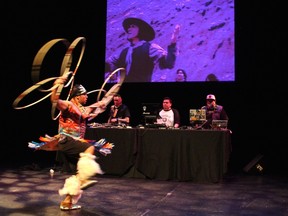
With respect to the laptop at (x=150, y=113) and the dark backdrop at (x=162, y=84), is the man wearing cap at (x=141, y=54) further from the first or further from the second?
the laptop at (x=150, y=113)

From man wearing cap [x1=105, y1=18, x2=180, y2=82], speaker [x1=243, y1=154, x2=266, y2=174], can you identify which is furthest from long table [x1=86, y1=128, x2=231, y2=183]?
man wearing cap [x1=105, y1=18, x2=180, y2=82]

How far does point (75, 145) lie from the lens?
4672 mm

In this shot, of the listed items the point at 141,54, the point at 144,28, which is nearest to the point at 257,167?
the point at 141,54

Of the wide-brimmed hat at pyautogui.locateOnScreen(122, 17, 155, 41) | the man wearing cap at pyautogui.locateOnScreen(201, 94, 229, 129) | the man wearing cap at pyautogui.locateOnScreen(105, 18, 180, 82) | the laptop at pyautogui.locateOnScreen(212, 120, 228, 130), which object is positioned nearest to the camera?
the laptop at pyautogui.locateOnScreen(212, 120, 228, 130)

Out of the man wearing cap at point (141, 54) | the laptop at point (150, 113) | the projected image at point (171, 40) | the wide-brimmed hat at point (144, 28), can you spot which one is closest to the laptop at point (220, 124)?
the laptop at point (150, 113)

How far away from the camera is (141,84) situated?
404 inches

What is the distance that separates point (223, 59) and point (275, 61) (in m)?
1.30

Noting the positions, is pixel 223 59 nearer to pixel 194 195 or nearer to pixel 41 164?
pixel 194 195

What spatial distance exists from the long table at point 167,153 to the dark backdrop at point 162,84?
8.98 feet

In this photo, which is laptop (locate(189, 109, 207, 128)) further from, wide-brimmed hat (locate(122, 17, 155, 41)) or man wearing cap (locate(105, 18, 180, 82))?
wide-brimmed hat (locate(122, 17, 155, 41))

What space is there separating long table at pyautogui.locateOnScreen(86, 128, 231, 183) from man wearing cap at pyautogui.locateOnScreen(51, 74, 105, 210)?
2352 millimetres

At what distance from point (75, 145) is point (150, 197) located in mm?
1499

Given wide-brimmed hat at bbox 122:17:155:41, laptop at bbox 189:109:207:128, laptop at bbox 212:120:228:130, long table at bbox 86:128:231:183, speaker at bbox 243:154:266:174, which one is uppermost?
wide-brimmed hat at bbox 122:17:155:41

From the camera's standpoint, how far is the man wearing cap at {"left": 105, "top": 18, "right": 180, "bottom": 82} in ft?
31.5
